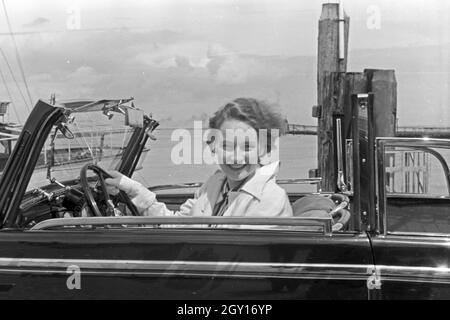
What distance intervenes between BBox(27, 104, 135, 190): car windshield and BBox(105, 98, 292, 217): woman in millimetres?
Result: 565

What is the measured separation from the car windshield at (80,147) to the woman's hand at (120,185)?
0.14 m

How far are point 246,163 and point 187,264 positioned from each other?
0.54m

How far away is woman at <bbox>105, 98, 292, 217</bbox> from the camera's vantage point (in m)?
2.56

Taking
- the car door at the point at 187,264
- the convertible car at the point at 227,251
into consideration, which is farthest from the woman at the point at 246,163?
the car door at the point at 187,264

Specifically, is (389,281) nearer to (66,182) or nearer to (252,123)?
(252,123)

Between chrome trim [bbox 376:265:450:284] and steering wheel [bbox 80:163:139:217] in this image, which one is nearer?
chrome trim [bbox 376:265:450:284]

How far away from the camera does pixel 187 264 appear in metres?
2.23

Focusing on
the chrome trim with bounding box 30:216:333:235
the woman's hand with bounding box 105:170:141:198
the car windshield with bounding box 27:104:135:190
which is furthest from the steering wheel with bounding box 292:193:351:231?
the car windshield with bounding box 27:104:135:190

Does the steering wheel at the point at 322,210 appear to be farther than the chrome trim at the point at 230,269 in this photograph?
Yes

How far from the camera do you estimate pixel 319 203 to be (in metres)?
2.68

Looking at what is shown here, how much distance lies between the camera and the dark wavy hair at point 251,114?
2.62 metres

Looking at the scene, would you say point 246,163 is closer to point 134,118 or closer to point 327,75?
point 134,118

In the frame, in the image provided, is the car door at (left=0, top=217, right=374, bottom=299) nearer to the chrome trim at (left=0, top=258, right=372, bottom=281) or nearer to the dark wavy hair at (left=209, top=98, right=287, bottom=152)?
the chrome trim at (left=0, top=258, right=372, bottom=281)

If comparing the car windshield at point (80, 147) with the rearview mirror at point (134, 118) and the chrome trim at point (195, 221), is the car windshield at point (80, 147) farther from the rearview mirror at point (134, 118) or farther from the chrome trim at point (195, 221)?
the chrome trim at point (195, 221)
